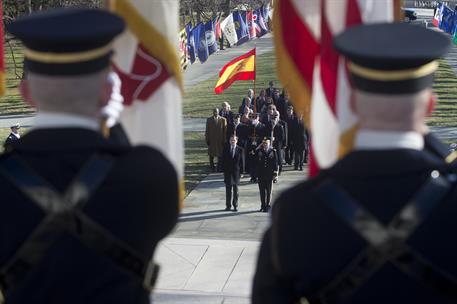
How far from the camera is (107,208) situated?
Result: 2.55 m

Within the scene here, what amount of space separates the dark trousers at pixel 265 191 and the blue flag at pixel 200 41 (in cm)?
1117

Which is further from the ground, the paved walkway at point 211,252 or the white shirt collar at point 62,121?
the white shirt collar at point 62,121

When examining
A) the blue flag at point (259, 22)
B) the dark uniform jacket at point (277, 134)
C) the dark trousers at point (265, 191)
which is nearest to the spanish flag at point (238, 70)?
the dark uniform jacket at point (277, 134)

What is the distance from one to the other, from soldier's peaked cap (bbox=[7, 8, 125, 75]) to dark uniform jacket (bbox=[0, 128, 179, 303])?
0.68ft

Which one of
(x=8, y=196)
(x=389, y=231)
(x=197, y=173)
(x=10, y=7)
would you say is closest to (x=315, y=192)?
(x=389, y=231)

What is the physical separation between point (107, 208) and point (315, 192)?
651 mm

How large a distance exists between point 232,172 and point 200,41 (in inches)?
444

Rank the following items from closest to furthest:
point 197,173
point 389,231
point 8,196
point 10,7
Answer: point 389,231 < point 8,196 < point 197,173 < point 10,7

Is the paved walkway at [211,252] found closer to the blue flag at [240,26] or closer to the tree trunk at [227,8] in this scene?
the blue flag at [240,26]

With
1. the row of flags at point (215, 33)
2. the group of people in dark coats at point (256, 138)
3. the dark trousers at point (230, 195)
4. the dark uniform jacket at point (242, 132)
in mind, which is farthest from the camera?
the row of flags at point (215, 33)

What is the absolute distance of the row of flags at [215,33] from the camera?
23594 mm

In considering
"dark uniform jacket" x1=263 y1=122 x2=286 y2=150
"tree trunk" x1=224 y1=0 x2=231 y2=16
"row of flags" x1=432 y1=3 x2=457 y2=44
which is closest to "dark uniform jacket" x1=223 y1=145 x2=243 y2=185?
"dark uniform jacket" x1=263 y1=122 x2=286 y2=150

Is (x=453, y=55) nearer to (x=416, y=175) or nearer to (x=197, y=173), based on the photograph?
(x=197, y=173)

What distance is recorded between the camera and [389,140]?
7.93ft
